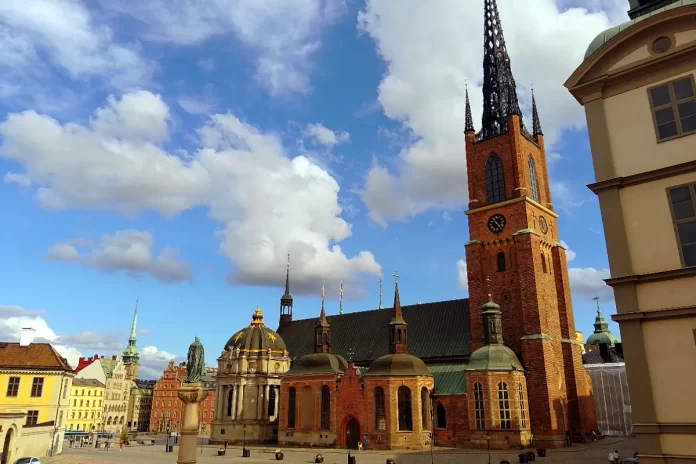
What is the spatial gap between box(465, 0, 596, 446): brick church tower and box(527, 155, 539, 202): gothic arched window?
0.12m

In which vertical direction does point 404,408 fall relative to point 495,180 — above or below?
below

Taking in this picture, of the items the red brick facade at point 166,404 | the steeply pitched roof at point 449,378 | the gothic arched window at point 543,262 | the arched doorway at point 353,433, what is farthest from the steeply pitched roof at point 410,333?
the red brick facade at point 166,404

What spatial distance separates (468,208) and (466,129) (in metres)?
9.63

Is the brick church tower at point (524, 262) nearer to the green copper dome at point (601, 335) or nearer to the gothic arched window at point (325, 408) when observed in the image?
the gothic arched window at point (325, 408)

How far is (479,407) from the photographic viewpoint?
47438 millimetres

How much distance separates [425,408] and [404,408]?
224 cm

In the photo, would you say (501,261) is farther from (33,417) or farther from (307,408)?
(33,417)

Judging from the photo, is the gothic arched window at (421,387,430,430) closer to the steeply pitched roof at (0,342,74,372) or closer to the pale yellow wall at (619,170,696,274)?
the steeply pitched roof at (0,342,74,372)

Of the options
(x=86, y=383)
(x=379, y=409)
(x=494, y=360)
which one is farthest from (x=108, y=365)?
(x=494, y=360)

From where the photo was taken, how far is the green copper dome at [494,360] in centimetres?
4725

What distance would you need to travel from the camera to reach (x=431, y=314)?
6397 centimetres

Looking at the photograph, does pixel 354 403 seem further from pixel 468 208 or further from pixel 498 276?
pixel 468 208

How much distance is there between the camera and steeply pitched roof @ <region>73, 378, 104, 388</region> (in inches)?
4078

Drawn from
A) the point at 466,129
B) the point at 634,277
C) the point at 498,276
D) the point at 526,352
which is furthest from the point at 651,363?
the point at 466,129
